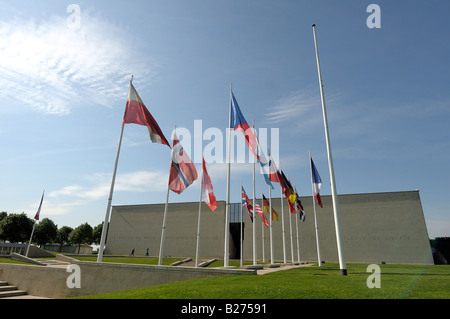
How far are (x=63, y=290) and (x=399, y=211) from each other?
51.1m

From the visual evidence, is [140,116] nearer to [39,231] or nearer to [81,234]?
[39,231]

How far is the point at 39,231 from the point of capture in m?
75.9

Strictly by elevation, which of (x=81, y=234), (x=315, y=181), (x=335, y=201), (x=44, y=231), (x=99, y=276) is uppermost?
(x=315, y=181)

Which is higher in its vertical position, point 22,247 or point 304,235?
point 304,235

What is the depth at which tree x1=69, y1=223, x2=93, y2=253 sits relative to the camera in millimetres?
82062

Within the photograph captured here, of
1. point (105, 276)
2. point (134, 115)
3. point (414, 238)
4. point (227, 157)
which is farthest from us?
point (414, 238)

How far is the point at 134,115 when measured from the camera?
17.5 m

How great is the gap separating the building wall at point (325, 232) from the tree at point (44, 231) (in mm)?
30810

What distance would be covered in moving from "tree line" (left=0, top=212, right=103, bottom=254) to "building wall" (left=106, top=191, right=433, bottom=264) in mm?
28414

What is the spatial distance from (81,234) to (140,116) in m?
81.0

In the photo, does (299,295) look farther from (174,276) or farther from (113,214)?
(113,214)

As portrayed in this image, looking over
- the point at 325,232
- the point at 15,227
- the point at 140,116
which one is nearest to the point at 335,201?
the point at 140,116

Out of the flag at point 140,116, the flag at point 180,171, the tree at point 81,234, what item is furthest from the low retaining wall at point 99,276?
the tree at point 81,234

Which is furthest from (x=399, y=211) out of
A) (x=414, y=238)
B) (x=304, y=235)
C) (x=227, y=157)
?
(x=227, y=157)
